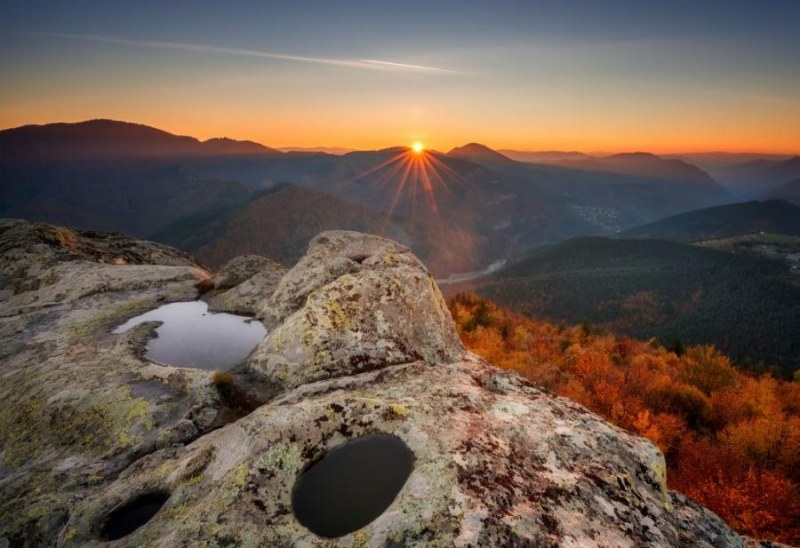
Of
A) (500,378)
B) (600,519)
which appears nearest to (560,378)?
(500,378)

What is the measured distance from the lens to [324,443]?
7.52 metres

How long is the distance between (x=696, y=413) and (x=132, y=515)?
57673 millimetres

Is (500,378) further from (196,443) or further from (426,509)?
(196,443)

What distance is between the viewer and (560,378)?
49906mm

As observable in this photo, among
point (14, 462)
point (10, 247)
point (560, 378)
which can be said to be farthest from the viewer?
point (560, 378)

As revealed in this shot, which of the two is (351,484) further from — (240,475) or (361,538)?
(240,475)

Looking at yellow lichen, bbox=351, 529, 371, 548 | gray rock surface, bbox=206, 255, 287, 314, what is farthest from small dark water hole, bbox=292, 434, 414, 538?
gray rock surface, bbox=206, 255, 287, 314

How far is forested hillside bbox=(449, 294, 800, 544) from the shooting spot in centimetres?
3023

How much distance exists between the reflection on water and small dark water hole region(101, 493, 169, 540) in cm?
593

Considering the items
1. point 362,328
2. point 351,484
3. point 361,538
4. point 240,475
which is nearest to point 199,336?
point 362,328

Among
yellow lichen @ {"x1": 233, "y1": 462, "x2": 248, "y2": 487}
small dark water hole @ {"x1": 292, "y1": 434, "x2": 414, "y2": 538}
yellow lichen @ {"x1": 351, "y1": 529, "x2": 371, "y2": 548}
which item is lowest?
small dark water hole @ {"x1": 292, "y1": 434, "x2": 414, "y2": 538}

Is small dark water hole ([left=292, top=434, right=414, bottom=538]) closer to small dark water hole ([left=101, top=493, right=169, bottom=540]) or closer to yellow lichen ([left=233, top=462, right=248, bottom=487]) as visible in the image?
yellow lichen ([left=233, top=462, right=248, bottom=487])

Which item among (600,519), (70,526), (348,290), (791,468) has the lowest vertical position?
(791,468)

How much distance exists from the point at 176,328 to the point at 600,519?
1581 cm
